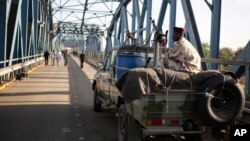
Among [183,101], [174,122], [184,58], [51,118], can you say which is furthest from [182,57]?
[51,118]

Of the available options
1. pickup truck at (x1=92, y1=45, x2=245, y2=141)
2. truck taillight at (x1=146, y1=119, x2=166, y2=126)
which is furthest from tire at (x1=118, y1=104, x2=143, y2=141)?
truck taillight at (x1=146, y1=119, x2=166, y2=126)

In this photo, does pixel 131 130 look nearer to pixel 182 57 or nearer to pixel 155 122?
pixel 155 122

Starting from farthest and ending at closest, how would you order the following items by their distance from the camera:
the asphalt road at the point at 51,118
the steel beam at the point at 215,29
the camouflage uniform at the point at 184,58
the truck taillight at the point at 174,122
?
the steel beam at the point at 215,29 < the asphalt road at the point at 51,118 < the camouflage uniform at the point at 184,58 < the truck taillight at the point at 174,122

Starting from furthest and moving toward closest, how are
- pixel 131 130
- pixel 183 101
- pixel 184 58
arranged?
pixel 184 58, pixel 131 130, pixel 183 101

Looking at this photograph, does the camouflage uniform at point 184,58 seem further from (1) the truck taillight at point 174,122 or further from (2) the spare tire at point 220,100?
(1) the truck taillight at point 174,122

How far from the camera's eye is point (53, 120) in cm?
1013

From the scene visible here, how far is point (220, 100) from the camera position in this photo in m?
6.64

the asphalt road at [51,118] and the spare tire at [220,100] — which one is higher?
the spare tire at [220,100]

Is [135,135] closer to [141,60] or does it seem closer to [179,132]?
[179,132]

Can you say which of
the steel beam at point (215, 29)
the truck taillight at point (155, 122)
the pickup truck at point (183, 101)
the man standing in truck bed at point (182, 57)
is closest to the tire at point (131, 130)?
the pickup truck at point (183, 101)

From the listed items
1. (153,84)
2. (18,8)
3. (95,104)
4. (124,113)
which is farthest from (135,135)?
(18,8)

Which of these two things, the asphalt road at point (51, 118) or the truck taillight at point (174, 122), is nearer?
the truck taillight at point (174, 122)

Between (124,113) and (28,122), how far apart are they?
316 centimetres

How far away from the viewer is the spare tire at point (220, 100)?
6.44 meters
